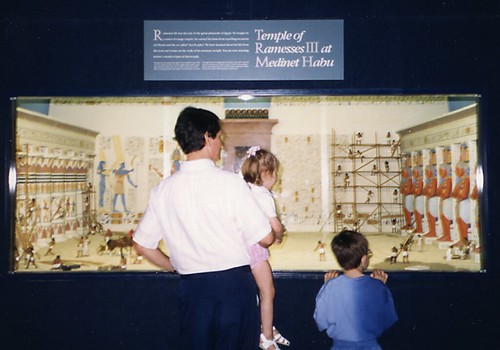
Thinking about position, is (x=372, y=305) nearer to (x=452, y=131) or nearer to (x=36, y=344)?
(x=452, y=131)

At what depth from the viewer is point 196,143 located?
2.48 metres

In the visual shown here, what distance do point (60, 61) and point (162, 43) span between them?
85 cm

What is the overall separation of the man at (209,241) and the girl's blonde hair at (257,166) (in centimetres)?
127

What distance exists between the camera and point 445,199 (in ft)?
13.8

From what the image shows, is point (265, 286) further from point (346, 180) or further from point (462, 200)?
point (462, 200)

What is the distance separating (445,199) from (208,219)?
2.60m

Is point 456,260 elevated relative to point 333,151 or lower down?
lower down

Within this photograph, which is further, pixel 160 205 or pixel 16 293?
pixel 16 293

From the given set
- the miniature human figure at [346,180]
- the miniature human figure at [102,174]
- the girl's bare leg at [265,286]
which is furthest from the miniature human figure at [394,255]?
the miniature human figure at [102,174]

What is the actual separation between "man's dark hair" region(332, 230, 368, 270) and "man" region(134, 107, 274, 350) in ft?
1.72

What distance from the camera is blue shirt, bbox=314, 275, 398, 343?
272 centimetres

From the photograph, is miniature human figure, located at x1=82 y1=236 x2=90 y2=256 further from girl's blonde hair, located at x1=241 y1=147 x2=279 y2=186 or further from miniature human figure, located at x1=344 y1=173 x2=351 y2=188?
miniature human figure, located at x1=344 y1=173 x2=351 y2=188

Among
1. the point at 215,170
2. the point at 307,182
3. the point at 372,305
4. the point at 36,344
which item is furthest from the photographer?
the point at 307,182

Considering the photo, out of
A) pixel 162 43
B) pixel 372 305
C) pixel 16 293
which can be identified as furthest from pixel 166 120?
pixel 372 305
